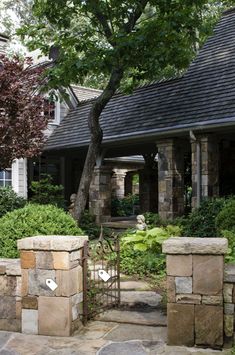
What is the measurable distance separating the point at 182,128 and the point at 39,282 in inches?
286

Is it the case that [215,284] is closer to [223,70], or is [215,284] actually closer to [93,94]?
[223,70]

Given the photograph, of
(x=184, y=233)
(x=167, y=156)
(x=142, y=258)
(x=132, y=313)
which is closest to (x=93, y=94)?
(x=167, y=156)

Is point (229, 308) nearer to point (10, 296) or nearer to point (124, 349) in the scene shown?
point (124, 349)

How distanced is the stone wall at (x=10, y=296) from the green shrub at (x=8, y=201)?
781 cm

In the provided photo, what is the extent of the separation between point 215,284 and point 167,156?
314 inches

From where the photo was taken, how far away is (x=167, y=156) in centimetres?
1212

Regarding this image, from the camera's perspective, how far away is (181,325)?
4391 millimetres

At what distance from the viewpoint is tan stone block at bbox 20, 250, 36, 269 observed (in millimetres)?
4824

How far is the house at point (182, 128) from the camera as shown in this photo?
11250 millimetres

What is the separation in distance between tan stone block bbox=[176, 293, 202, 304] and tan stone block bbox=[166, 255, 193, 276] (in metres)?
0.22

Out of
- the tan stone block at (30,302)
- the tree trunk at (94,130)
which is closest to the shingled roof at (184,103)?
the tree trunk at (94,130)

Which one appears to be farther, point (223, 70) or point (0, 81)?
point (223, 70)

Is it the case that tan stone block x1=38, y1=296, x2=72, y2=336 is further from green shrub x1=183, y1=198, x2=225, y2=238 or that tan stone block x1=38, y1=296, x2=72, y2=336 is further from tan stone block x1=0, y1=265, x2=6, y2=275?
green shrub x1=183, y1=198, x2=225, y2=238

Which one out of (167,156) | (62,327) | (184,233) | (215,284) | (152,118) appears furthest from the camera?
(152,118)
